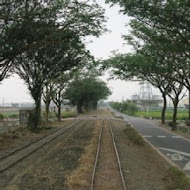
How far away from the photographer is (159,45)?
31.1m

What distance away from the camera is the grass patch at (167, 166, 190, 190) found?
10.8 m

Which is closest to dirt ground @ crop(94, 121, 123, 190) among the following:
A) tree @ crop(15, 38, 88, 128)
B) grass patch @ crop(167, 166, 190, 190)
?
grass patch @ crop(167, 166, 190, 190)

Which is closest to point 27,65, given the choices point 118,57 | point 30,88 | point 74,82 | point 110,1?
point 30,88

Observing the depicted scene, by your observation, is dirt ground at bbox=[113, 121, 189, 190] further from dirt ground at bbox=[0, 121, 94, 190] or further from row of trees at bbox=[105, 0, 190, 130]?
row of trees at bbox=[105, 0, 190, 130]

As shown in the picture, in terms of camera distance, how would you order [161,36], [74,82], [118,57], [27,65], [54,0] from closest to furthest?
[54,0] < [161,36] < [27,65] < [118,57] < [74,82]

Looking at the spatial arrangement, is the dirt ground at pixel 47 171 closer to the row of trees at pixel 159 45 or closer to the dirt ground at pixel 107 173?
the dirt ground at pixel 107 173

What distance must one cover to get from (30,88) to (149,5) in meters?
19.6

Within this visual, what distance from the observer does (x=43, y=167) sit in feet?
47.8

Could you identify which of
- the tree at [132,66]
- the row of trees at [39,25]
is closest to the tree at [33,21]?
the row of trees at [39,25]

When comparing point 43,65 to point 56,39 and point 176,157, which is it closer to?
point 56,39

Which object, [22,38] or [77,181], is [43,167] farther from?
[22,38]

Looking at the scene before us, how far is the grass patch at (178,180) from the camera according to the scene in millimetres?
10844

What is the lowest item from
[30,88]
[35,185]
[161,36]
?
[35,185]

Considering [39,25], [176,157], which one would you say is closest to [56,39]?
[39,25]
